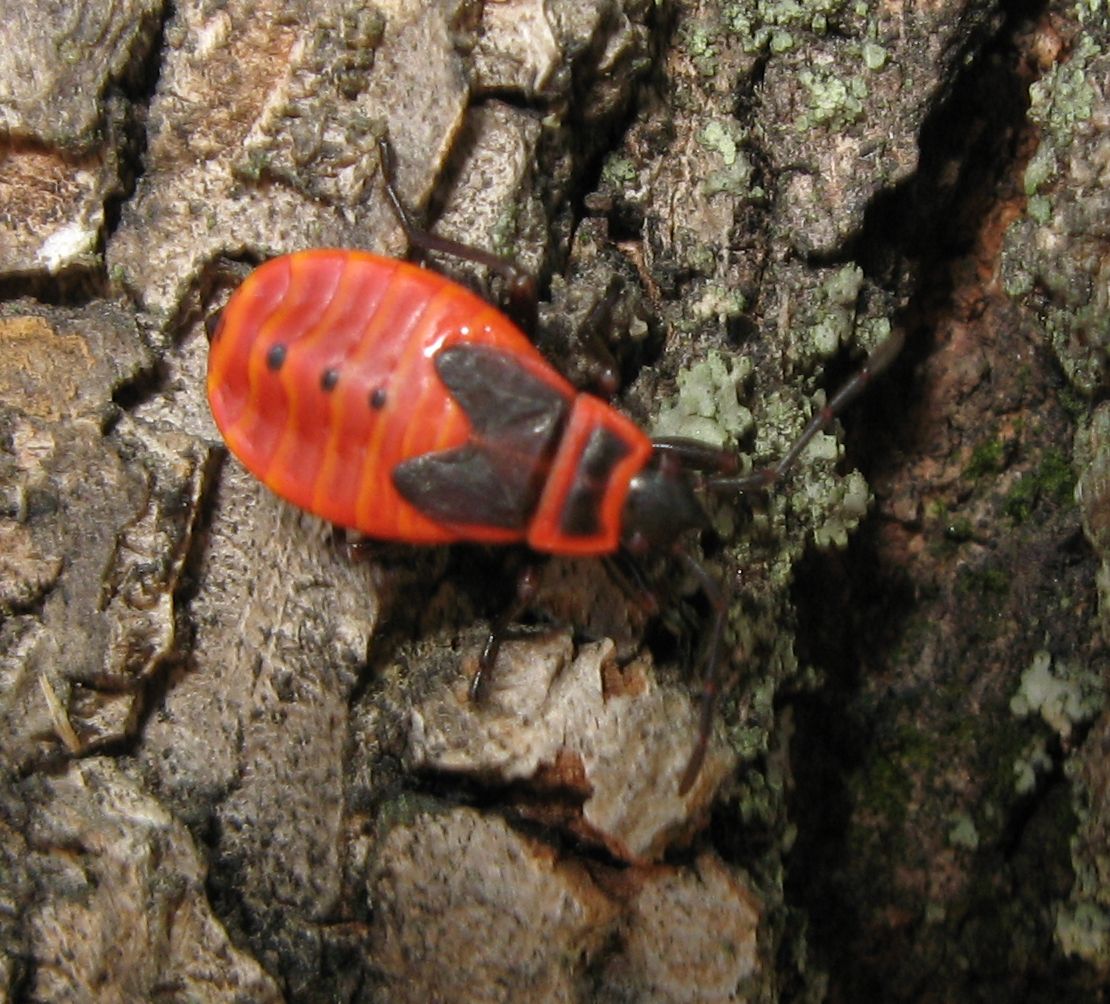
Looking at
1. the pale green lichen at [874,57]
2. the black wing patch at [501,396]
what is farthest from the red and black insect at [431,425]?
the pale green lichen at [874,57]

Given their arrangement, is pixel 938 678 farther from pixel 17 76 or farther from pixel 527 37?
pixel 17 76

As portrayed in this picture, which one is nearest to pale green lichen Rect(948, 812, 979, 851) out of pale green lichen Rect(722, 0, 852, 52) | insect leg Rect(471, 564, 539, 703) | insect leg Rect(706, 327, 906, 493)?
insect leg Rect(706, 327, 906, 493)

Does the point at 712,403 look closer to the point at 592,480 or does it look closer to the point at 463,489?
the point at 592,480

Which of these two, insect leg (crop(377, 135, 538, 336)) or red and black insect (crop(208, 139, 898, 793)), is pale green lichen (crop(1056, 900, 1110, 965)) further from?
insect leg (crop(377, 135, 538, 336))

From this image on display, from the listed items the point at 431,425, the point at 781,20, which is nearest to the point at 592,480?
the point at 431,425

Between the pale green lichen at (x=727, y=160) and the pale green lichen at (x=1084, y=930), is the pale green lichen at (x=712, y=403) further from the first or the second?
the pale green lichen at (x=1084, y=930)

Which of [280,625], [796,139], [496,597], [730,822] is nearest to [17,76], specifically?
[280,625]
